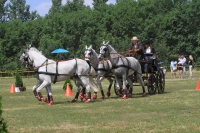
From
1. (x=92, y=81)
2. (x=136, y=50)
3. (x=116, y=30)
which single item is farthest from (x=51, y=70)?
(x=116, y=30)

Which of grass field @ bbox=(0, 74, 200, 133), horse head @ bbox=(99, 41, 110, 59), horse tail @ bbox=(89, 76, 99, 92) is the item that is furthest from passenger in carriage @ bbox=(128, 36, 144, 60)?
grass field @ bbox=(0, 74, 200, 133)

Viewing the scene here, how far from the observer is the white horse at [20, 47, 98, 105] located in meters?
17.2

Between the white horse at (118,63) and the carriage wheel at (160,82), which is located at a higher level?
the white horse at (118,63)

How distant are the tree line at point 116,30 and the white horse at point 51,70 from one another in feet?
146

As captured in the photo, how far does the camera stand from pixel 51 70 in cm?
1725

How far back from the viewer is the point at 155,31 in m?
72.6

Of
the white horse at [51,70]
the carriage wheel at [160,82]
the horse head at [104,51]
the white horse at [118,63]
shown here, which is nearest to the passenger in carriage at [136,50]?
the white horse at [118,63]

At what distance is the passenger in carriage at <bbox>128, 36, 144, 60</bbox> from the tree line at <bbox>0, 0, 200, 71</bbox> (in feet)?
136

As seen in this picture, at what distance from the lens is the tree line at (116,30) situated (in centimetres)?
6746

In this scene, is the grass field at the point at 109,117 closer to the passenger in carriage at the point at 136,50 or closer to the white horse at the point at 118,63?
the white horse at the point at 118,63

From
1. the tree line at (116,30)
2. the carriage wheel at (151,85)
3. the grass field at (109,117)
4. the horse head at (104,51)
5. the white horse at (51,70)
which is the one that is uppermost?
the tree line at (116,30)

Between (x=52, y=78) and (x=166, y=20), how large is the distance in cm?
5660

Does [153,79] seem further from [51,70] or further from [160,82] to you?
[51,70]

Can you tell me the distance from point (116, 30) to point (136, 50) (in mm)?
53967
